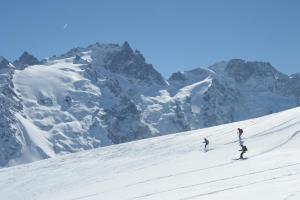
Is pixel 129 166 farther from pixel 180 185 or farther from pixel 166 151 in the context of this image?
pixel 180 185

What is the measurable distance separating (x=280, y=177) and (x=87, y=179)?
16.7 metres

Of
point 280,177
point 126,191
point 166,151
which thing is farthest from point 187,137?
point 280,177

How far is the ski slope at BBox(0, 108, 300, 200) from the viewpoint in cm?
2322

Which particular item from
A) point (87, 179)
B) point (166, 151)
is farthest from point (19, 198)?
point (166, 151)

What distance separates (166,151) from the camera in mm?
43406

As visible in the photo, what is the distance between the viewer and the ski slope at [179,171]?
23.2 m

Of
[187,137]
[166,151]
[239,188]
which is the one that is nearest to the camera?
[239,188]

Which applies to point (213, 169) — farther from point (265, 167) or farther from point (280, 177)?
point (280, 177)

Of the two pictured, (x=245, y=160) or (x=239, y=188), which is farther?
(x=245, y=160)

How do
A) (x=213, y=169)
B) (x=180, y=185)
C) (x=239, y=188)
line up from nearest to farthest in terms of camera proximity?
(x=239, y=188), (x=180, y=185), (x=213, y=169)

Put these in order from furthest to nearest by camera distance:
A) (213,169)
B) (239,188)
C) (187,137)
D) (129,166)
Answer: (187,137) → (129,166) → (213,169) → (239,188)

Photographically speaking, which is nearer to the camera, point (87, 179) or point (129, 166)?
point (87, 179)

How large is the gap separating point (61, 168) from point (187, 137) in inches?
461

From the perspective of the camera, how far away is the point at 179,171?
31.9 meters
